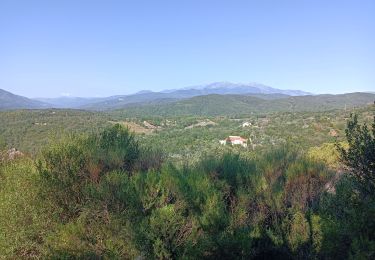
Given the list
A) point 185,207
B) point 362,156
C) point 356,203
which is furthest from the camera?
point 185,207

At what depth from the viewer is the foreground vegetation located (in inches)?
355

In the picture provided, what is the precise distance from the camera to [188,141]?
6950 centimetres

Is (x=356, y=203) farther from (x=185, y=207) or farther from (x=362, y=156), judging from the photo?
A: (x=185, y=207)

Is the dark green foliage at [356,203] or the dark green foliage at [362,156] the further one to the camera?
the dark green foliage at [362,156]

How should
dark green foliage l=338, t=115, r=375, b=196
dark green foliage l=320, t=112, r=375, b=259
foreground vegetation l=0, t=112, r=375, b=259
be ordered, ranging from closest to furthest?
dark green foliage l=320, t=112, r=375, b=259, dark green foliage l=338, t=115, r=375, b=196, foreground vegetation l=0, t=112, r=375, b=259

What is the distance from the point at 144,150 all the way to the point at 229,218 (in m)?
7.29

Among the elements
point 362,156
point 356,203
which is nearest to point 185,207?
point 356,203

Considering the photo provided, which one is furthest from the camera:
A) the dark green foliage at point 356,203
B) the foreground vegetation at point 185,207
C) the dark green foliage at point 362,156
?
the foreground vegetation at point 185,207

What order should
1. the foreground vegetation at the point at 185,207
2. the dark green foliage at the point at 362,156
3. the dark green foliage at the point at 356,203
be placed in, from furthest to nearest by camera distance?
the foreground vegetation at the point at 185,207
the dark green foliage at the point at 362,156
the dark green foliage at the point at 356,203

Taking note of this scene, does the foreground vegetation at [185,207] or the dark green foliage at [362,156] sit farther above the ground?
the dark green foliage at [362,156]

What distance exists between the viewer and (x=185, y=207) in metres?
11.9

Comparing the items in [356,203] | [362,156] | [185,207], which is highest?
[362,156]

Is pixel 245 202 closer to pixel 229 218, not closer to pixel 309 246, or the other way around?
pixel 229 218

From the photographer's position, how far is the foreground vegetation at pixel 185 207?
9.02m
